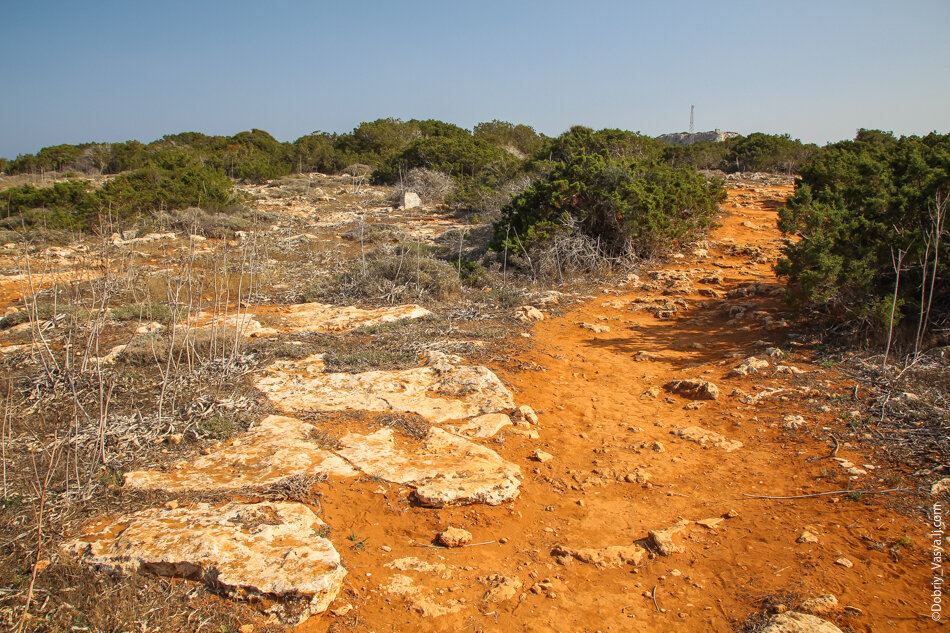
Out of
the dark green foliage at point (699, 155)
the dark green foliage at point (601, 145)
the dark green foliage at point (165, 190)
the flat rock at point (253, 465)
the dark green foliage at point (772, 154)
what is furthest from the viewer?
the dark green foliage at point (699, 155)

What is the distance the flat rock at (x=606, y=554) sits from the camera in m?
2.95

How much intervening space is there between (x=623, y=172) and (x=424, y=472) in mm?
8439

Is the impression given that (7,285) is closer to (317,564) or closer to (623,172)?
(317,564)

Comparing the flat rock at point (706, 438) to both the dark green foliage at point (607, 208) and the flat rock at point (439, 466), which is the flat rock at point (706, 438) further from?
the dark green foliage at point (607, 208)

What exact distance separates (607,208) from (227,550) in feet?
30.1

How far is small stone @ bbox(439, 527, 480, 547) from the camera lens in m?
3.03

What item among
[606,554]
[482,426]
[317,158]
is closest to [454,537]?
[606,554]

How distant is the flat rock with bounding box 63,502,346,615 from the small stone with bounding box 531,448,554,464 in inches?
67.6

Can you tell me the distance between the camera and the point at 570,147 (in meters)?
16.7

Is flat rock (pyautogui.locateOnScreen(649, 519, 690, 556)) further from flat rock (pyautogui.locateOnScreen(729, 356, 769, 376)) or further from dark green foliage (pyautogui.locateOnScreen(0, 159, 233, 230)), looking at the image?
dark green foliage (pyautogui.locateOnScreen(0, 159, 233, 230))

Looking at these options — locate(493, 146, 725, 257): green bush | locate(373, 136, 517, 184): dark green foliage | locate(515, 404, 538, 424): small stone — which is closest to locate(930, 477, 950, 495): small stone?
locate(515, 404, 538, 424): small stone

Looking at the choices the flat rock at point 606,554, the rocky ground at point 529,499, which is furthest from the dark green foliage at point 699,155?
the flat rock at point 606,554

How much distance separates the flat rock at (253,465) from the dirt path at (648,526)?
0.95 feet

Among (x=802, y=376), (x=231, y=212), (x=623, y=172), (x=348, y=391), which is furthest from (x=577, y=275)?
A: (x=231, y=212)
